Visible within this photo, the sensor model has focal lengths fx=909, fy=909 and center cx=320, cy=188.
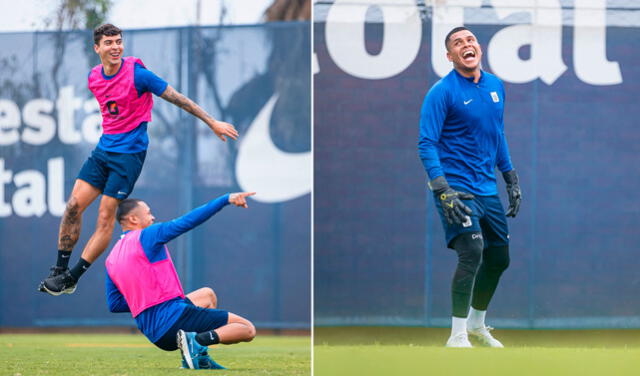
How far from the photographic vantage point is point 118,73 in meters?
4.34

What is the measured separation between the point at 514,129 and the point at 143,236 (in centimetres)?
384

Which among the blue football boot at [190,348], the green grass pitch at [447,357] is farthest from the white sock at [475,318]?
the blue football boot at [190,348]

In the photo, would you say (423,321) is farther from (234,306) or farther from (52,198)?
(52,198)

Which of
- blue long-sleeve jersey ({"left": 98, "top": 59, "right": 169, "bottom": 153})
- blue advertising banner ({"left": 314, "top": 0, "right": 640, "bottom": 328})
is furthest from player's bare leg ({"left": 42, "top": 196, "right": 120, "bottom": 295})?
blue advertising banner ({"left": 314, "top": 0, "right": 640, "bottom": 328})

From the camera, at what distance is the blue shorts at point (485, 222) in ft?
14.5

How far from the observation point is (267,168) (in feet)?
27.8

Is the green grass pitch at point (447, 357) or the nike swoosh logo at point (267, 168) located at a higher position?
the nike swoosh logo at point (267, 168)

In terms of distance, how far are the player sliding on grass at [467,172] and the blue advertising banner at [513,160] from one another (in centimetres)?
236

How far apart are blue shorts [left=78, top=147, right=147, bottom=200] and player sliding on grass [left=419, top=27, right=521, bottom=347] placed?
54.7 inches

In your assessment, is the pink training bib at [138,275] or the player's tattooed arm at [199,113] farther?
the pink training bib at [138,275]

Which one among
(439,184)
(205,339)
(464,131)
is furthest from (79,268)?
(464,131)

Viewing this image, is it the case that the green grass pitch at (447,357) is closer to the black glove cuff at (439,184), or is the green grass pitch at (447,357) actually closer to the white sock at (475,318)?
the white sock at (475,318)

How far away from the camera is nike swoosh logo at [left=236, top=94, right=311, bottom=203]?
846cm

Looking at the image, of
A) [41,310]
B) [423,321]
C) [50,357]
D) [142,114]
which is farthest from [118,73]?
[41,310]
